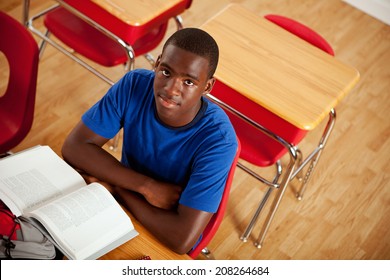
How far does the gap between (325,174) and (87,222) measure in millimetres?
1913

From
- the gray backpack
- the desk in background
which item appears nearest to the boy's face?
the gray backpack

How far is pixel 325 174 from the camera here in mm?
3133

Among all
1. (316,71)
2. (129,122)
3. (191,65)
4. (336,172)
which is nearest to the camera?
(191,65)

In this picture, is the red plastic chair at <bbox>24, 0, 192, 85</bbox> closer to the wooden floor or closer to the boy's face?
the wooden floor

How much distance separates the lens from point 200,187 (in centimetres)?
168

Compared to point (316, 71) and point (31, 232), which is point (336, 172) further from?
point (31, 232)

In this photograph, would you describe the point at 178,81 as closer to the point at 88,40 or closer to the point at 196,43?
the point at 196,43

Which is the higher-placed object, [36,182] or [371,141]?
[36,182]

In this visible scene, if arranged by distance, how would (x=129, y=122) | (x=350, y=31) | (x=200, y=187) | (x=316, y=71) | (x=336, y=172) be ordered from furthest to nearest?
(x=350, y=31), (x=336, y=172), (x=316, y=71), (x=129, y=122), (x=200, y=187)

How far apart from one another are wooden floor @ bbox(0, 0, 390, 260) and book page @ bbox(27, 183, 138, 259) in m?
1.21

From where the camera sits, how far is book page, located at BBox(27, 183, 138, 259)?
144cm

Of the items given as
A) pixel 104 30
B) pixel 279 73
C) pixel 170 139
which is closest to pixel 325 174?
pixel 279 73
